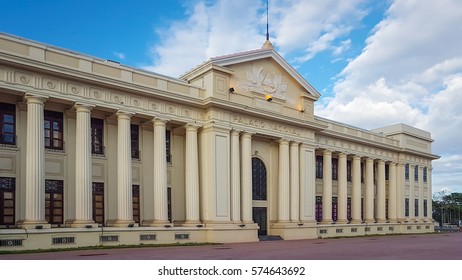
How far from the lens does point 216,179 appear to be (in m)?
26.7

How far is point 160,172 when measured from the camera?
2511 cm

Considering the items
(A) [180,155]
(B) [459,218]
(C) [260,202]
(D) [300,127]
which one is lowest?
(B) [459,218]

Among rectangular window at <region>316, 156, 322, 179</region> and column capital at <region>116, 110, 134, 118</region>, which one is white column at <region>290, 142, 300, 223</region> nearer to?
rectangular window at <region>316, 156, 322, 179</region>

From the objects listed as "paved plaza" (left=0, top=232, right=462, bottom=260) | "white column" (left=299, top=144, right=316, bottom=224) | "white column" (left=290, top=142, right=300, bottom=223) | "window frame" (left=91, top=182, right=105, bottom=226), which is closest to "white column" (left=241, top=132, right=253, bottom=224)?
"white column" (left=290, top=142, right=300, bottom=223)

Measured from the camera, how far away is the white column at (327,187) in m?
36.2

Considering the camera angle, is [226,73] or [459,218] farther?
[459,218]

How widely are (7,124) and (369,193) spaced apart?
31.8m

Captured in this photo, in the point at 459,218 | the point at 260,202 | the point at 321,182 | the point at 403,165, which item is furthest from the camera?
the point at 459,218

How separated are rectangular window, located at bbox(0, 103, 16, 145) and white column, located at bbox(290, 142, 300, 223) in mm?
18354

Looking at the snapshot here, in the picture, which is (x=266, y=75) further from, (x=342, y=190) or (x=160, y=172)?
(x=342, y=190)

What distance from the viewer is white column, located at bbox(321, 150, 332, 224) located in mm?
36250

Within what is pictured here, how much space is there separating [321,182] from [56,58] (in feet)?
79.2

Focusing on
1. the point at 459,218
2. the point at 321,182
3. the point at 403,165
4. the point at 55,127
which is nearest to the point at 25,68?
the point at 55,127

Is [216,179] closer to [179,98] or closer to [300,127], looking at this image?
[179,98]
